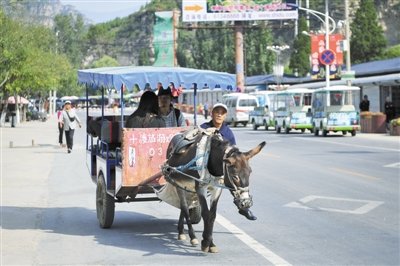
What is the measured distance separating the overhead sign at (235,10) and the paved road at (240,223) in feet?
227

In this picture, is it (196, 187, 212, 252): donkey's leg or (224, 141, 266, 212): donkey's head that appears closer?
(224, 141, 266, 212): donkey's head

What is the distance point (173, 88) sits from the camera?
40.1ft

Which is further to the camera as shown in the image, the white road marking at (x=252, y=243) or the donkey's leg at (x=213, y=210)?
the donkey's leg at (x=213, y=210)

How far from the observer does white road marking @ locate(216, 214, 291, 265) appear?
9.57 meters

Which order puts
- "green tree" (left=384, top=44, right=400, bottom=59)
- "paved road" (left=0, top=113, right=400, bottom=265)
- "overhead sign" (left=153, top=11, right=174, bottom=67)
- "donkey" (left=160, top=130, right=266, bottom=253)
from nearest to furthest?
"donkey" (left=160, top=130, right=266, bottom=253), "paved road" (left=0, top=113, right=400, bottom=265), "green tree" (left=384, top=44, right=400, bottom=59), "overhead sign" (left=153, top=11, right=174, bottom=67)

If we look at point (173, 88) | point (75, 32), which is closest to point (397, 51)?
point (173, 88)

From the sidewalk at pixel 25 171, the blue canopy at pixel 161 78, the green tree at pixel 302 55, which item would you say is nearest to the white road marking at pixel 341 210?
the blue canopy at pixel 161 78

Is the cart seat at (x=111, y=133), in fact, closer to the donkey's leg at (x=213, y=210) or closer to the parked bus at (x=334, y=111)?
the donkey's leg at (x=213, y=210)

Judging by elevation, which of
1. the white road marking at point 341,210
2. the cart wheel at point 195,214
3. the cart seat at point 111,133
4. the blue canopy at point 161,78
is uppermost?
the blue canopy at point 161,78

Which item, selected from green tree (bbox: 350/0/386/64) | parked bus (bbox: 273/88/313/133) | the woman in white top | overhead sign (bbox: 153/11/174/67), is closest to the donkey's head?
the woman in white top

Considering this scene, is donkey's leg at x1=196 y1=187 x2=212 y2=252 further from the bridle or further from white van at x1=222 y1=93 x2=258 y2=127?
white van at x1=222 y1=93 x2=258 y2=127

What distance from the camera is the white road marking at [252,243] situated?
31.4 feet

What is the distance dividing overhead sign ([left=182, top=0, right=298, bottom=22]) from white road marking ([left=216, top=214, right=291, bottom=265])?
79182 mm

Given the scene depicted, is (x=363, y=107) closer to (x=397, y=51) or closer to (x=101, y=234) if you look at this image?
(x=101, y=234)
